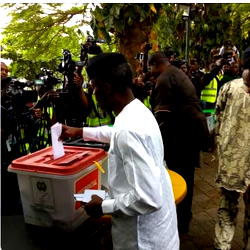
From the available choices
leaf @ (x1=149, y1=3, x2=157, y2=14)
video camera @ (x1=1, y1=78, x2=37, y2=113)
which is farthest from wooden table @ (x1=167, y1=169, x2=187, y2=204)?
leaf @ (x1=149, y1=3, x2=157, y2=14)

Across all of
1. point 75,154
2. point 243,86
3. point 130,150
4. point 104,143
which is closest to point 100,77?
point 130,150

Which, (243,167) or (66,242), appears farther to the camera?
(243,167)

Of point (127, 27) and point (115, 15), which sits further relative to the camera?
point (127, 27)

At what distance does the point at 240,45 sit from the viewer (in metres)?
9.27

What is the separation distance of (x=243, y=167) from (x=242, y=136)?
260mm

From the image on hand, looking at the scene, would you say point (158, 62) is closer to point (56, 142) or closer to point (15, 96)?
point (15, 96)

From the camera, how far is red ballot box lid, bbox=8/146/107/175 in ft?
5.51

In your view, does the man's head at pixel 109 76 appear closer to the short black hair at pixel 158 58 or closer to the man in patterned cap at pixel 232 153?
the man in patterned cap at pixel 232 153

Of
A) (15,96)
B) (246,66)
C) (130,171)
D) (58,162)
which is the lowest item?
(58,162)

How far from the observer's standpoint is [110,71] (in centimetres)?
143

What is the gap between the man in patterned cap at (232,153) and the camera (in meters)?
2.66

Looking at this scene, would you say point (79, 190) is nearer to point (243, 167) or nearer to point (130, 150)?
point (130, 150)

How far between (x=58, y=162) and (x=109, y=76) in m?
0.62

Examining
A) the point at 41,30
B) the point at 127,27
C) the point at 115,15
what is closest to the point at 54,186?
the point at 115,15
